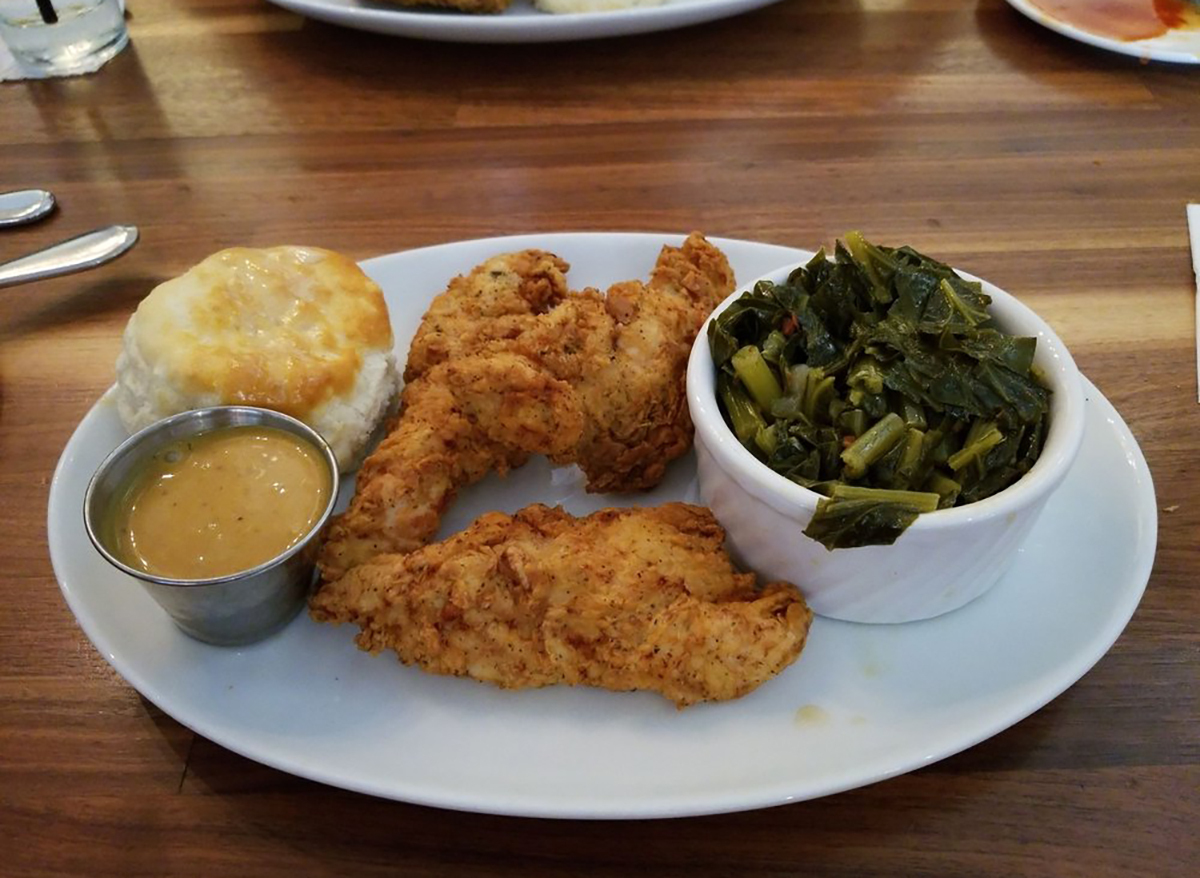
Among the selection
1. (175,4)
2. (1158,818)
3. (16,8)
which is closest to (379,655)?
(1158,818)

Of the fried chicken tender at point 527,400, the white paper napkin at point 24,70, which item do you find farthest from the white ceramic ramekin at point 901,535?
the white paper napkin at point 24,70

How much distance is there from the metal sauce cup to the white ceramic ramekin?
3.05 feet

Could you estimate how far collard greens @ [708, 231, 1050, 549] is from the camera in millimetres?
2059

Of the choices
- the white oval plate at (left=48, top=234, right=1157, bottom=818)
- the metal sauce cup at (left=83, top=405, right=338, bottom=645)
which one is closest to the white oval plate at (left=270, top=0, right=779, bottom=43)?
the metal sauce cup at (left=83, top=405, right=338, bottom=645)

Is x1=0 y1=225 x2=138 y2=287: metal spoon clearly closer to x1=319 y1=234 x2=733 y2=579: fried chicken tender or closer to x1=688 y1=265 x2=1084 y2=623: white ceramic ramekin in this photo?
x1=319 y1=234 x2=733 y2=579: fried chicken tender

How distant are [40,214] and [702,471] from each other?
3195 millimetres

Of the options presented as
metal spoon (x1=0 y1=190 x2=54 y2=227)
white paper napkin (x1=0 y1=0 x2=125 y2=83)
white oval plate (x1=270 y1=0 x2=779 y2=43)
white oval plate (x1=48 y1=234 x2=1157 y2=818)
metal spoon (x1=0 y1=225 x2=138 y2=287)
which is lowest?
white oval plate (x1=48 y1=234 x2=1157 y2=818)

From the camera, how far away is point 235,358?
231 centimetres

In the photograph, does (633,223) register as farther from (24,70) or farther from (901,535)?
(24,70)

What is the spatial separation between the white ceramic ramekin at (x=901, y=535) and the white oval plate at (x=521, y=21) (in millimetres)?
2538

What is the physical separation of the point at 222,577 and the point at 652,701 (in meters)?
0.97

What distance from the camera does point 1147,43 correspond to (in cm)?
446

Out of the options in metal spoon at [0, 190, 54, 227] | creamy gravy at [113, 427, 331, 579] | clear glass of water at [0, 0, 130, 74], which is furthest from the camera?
clear glass of water at [0, 0, 130, 74]

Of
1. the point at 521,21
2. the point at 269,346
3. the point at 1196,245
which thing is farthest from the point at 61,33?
the point at 1196,245
